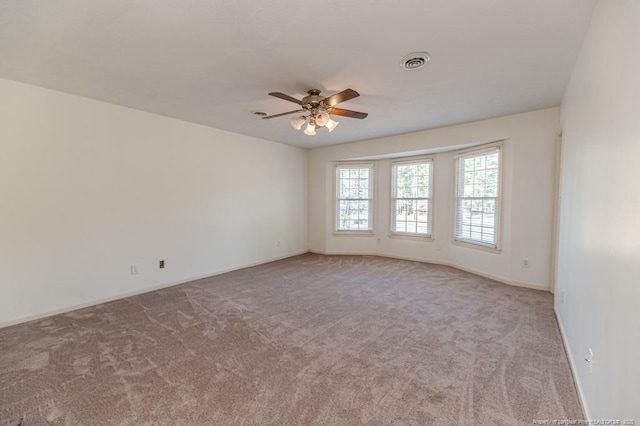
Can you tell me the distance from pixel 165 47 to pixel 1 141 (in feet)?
7.17

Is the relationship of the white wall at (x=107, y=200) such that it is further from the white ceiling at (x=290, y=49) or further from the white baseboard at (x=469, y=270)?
the white baseboard at (x=469, y=270)

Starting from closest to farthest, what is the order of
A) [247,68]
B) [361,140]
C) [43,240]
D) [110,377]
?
[110,377] → [247,68] → [43,240] → [361,140]

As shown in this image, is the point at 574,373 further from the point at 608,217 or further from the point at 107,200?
the point at 107,200

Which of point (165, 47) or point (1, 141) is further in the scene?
point (1, 141)

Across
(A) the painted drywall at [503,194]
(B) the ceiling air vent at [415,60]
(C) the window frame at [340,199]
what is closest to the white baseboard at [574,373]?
(A) the painted drywall at [503,194]

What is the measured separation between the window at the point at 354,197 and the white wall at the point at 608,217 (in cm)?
410

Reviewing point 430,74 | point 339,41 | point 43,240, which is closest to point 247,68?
point 339,41

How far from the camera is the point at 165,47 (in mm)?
2211

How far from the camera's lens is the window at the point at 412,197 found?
558cm

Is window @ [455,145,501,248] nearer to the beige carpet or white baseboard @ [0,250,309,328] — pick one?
the beige carpet

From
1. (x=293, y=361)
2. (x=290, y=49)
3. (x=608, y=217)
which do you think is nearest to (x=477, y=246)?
(x=608, y=217)

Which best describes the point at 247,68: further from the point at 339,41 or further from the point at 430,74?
the point at 430,74

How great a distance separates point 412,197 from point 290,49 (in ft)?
14.0

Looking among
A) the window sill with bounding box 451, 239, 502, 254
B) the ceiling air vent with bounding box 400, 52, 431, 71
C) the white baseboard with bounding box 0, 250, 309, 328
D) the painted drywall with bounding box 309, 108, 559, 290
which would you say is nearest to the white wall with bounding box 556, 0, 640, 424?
the ceiling air vent with bounding box 400, 52, 431, 71
